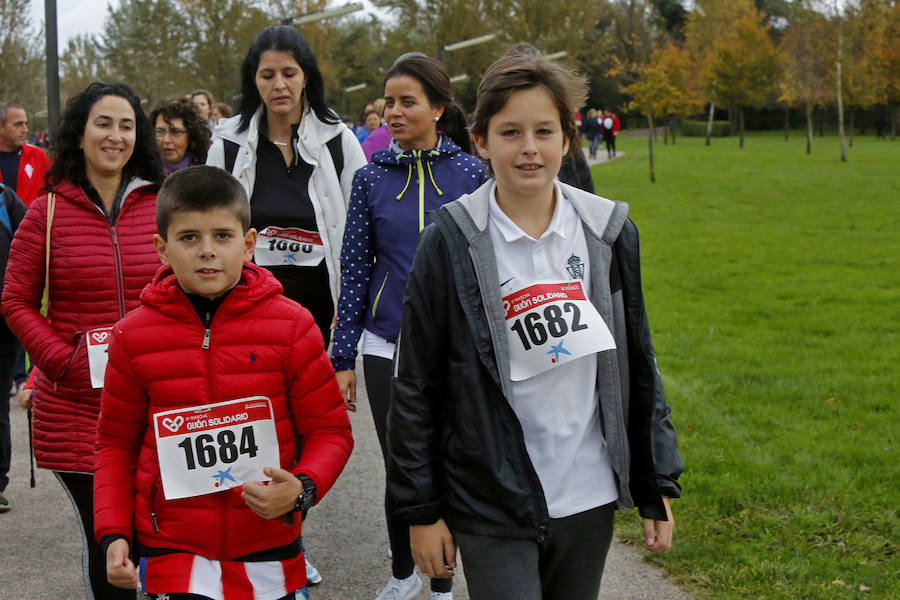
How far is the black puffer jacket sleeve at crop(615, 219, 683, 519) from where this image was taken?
256 cm

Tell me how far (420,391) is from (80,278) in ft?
5.64

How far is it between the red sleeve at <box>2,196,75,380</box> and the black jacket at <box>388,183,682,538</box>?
1639 mm

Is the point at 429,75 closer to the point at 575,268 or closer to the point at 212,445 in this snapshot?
the point at 575,268

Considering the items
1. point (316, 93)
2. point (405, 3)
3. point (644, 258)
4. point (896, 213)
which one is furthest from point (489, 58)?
point (316, 93)

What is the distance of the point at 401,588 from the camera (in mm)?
4113

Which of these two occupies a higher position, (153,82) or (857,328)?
(153,82)

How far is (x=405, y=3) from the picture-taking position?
176 ft

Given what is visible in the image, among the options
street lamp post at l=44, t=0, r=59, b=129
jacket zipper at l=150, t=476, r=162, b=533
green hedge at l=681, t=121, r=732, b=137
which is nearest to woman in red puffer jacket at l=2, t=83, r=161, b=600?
jacket zipper at l=150, t=476, r=162, b=533

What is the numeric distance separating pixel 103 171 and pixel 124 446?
1.42 metres

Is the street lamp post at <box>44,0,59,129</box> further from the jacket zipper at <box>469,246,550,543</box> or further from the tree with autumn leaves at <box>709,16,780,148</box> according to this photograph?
the tree with autumn leaves at <box>709,16,780,148</box>

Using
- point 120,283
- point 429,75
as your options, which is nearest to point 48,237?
point 120,283

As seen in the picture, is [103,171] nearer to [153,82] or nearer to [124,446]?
[124,446]

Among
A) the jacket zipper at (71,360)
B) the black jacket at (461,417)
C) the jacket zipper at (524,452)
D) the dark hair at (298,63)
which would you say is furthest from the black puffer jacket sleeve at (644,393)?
the dark hair at (298,63)

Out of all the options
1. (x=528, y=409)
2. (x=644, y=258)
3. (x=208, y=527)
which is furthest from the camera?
(x=644, y=258)
